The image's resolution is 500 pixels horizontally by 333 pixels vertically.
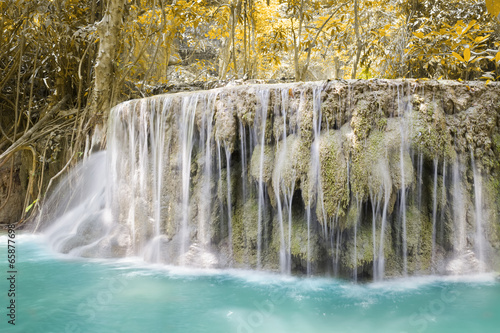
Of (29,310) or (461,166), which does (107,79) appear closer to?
(29,310)

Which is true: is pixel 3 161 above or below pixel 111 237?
above

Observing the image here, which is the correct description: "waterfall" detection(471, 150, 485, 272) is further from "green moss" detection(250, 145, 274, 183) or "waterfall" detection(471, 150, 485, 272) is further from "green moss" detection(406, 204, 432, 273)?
"green moss" detection(250, 145, 274, 183)

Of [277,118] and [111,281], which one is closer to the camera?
[111,281]

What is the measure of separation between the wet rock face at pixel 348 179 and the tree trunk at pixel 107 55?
2.99 meters

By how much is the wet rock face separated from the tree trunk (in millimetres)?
2991

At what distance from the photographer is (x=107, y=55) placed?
23.8ft

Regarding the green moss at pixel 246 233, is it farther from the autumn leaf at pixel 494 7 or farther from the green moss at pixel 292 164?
the autumn leaf at pixel 494 7

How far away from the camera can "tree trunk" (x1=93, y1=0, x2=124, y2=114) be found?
714 cm

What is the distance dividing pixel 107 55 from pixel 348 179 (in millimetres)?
5246

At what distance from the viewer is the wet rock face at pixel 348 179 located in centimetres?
443

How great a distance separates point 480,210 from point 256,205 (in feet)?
8.90

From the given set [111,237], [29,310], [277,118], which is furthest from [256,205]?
[29,310]

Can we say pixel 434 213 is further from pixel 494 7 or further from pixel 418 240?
pixel 494 7

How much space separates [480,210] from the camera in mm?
4680
